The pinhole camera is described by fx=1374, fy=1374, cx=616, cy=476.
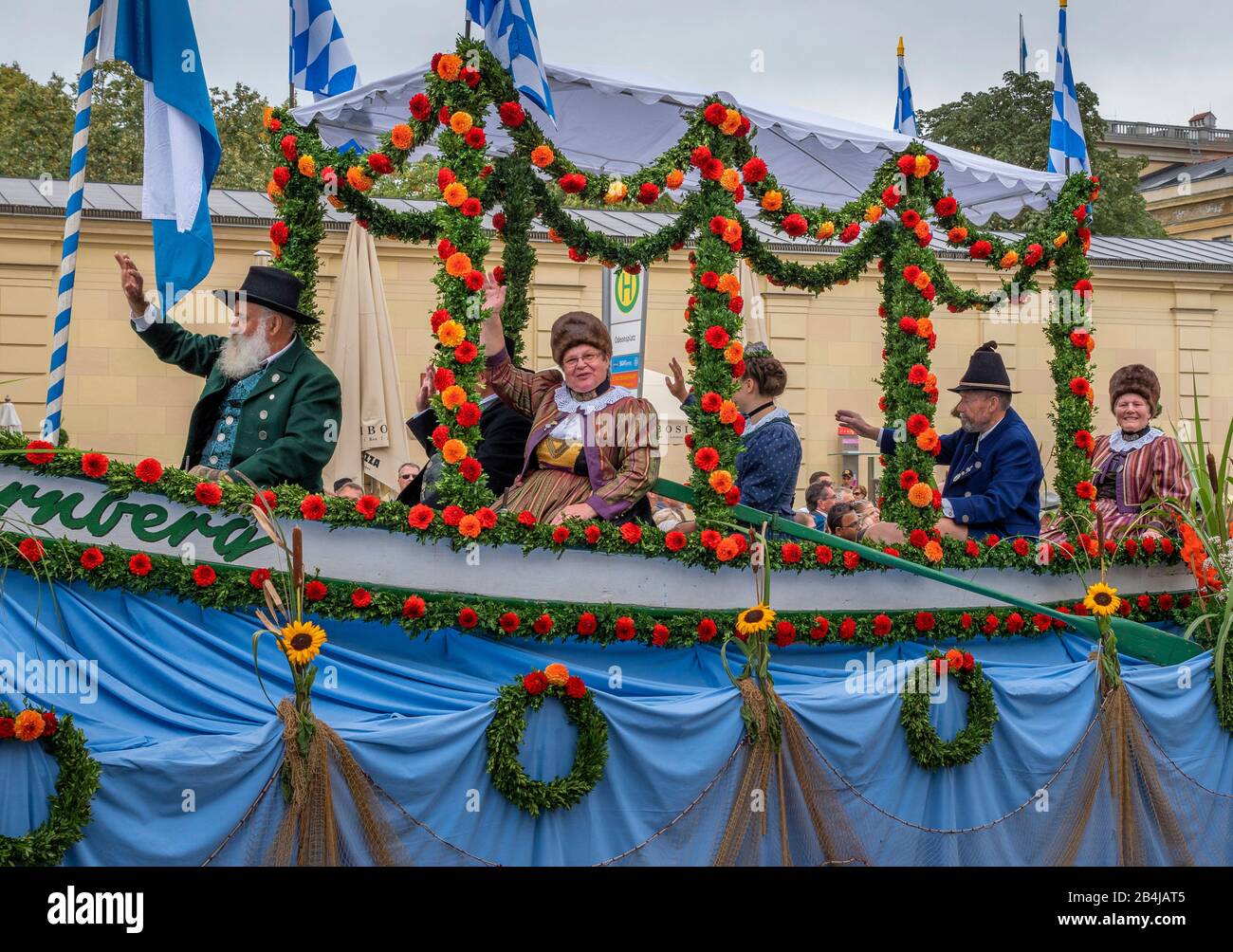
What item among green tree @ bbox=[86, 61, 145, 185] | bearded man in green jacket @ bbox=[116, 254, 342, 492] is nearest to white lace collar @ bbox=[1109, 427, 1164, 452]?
bearded man in green jacket @ bbox=[116, 254, 342, 492]

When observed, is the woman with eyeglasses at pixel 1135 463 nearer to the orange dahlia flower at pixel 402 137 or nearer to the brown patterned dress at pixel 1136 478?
the brown patterned dress at pixel 1136 478

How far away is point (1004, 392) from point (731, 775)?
3.04 meters

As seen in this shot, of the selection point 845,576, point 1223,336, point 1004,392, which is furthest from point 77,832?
point 1223,336

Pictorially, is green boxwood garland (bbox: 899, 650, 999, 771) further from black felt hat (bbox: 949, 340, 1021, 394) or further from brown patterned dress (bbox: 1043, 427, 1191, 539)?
black felt hat (bbox: 949, 340, 1021, 394)

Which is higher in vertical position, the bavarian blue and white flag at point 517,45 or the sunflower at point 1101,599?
the bavarian blue and white flag at point 517,45

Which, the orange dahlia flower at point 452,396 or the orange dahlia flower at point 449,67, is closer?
the orange dahlia flower at point 452,396

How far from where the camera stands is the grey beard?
19.4 ft

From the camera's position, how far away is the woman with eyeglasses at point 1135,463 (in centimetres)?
730

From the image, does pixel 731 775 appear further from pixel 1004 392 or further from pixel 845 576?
pixel 1004 392

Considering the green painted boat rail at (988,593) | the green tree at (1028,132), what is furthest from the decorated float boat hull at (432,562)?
the green tree at (1028,132)

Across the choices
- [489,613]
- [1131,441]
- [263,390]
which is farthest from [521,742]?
[1131,441]

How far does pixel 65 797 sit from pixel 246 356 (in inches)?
101

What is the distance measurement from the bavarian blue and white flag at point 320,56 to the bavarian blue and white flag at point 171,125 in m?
1.66
